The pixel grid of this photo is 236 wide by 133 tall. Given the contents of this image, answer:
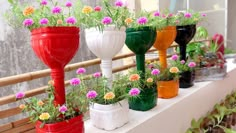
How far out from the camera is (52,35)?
1.92ft

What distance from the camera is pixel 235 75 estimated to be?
166cm

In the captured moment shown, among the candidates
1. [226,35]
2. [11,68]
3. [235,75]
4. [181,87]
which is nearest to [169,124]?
[181,87]

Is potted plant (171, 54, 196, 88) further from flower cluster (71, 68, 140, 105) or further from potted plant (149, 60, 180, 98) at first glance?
flower cluster (71, 68, 140, 105)

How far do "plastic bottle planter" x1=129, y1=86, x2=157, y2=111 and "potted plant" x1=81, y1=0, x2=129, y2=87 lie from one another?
16cm

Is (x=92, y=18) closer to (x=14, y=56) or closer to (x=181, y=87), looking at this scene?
(x=14, y=56)

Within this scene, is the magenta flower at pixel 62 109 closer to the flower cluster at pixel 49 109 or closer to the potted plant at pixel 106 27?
the flower cluster at pixel 49 109

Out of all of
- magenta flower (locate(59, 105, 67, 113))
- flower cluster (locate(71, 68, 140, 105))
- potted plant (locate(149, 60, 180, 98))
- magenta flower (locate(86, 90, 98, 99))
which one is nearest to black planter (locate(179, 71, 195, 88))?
potted plant (locate(149, 60, 180, 98))

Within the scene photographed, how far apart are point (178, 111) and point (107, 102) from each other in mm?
430

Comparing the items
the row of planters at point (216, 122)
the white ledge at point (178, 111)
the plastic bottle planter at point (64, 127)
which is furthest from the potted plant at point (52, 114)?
the row of planters at point (216, 122)

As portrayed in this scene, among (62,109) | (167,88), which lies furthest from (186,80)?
(62,109)

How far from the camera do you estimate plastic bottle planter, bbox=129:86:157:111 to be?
0.88m

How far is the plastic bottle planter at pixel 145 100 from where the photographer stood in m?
0.88

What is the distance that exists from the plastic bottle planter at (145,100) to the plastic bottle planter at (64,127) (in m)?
0.31

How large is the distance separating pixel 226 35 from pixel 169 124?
1976 millimetres
